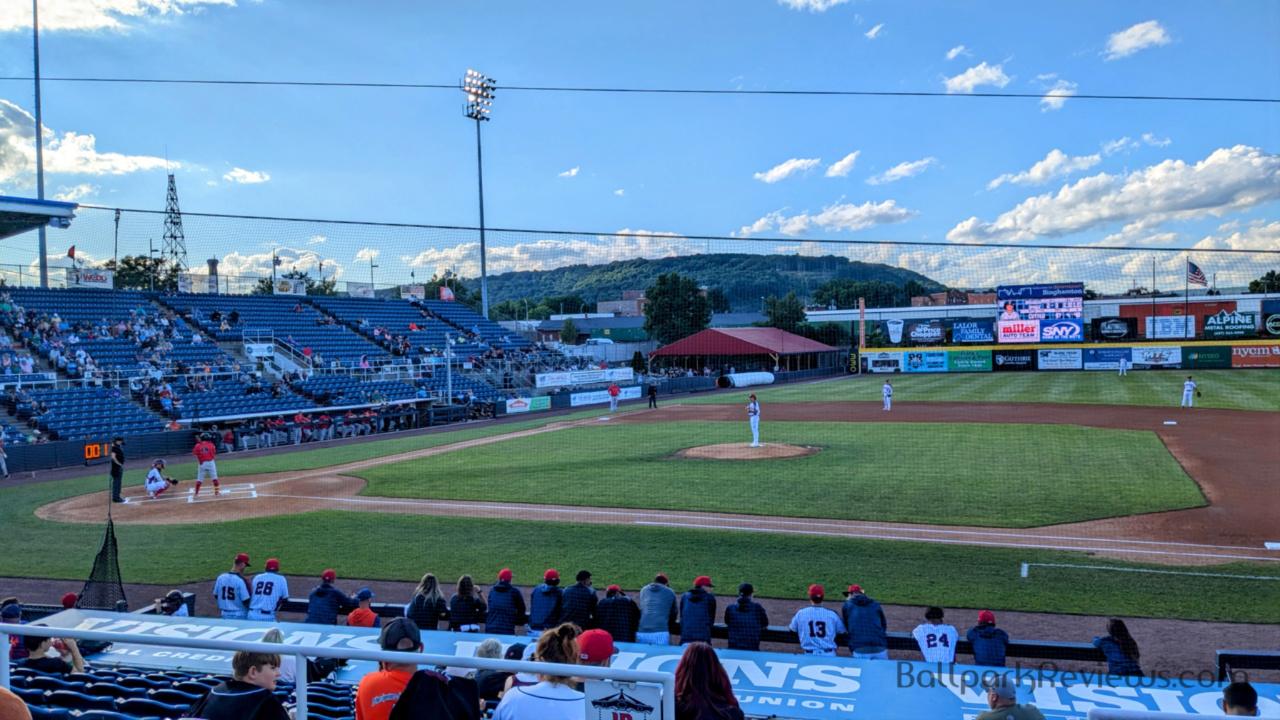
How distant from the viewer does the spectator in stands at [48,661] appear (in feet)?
17.3

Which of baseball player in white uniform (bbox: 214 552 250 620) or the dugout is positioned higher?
the dugout

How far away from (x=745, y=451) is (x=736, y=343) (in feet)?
73.7

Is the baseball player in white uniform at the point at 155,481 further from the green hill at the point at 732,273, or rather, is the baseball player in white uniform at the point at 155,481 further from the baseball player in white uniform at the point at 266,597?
the baseball player in white uniform at the point at 266,597

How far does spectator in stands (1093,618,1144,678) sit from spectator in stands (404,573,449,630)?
19.9 feet

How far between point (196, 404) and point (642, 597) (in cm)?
2406

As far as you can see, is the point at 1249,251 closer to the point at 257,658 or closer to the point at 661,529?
the point at 661,529

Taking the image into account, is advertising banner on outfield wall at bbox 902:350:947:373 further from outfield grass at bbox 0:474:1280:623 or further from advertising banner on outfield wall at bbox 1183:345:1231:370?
outfield grass at bbox 0:474:1280:623

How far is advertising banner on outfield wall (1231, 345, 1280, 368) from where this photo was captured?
149ft

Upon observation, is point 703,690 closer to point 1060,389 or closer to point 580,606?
point 580,606

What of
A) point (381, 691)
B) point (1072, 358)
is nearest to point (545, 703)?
point (381, 691)

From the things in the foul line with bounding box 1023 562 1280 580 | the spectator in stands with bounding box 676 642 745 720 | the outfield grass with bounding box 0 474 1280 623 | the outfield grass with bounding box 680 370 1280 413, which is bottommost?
the outfield grass with bounding box 0 474 1280 623

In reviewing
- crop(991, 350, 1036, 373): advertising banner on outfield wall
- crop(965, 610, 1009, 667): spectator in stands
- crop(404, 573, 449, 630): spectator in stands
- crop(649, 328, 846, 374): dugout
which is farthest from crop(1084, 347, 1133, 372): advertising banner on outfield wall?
crop(404, 573, 449, 630): spectator in stands

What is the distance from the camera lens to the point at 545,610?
7.78 meters

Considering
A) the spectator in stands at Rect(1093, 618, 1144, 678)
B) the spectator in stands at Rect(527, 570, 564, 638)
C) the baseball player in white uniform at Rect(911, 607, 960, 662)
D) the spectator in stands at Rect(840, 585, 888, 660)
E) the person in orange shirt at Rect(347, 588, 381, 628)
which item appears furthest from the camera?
the spectator in stands at Rect(527, 570, 564, 638)
